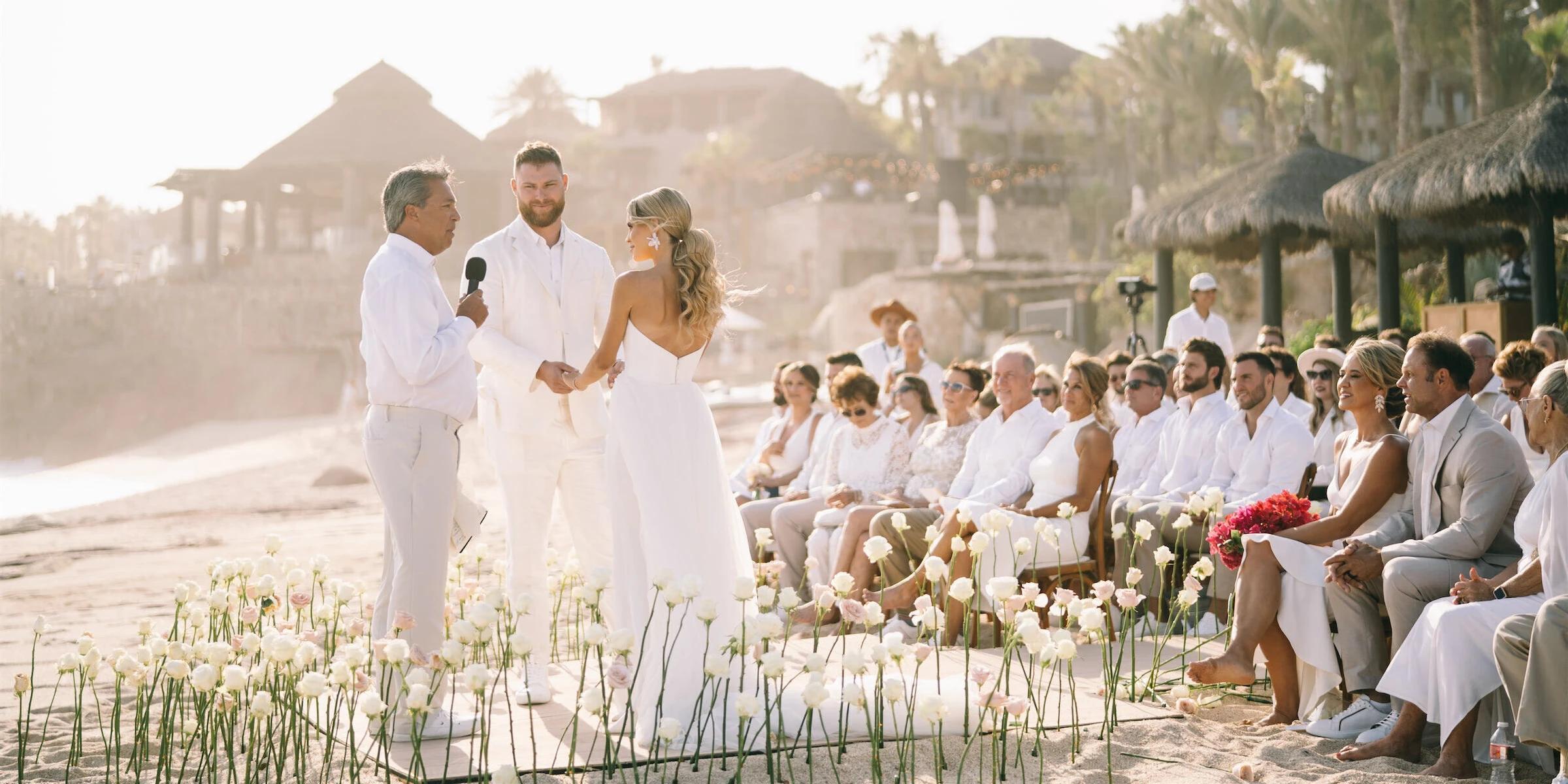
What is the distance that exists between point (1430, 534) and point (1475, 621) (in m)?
0.62

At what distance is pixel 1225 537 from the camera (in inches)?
192

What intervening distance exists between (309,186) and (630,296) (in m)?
41.7

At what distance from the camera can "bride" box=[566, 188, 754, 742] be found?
15.0 feet

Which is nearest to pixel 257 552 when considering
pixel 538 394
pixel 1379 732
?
pixel 538 394

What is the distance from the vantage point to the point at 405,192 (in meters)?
4.57

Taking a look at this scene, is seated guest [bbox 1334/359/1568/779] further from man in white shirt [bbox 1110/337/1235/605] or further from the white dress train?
man in white shirt [bbox 1110/337/1235/605]

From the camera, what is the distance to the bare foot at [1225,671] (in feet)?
15.2

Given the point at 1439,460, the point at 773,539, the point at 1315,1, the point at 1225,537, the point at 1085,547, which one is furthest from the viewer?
the point at 1315,1

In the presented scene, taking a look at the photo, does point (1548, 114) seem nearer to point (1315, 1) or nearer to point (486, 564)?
point (486, 564)

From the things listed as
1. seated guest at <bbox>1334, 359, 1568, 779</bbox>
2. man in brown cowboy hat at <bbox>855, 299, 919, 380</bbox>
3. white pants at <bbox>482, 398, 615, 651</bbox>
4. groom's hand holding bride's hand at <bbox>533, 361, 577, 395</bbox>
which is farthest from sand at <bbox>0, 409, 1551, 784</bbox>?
man in brown cowboy hat at <bbox>855, 299, 919, 380</bbox>

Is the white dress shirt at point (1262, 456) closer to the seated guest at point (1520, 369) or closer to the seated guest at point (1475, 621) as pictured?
the seated guest at point (1520, 369)

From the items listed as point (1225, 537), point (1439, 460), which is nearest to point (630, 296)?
point (1225, 537)

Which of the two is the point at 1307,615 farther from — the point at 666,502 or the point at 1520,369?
the point at 666,502

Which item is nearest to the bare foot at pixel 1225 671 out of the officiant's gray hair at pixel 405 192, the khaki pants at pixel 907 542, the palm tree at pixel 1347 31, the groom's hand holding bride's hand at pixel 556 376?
the khaki pants at pixel 907 542
